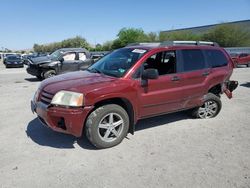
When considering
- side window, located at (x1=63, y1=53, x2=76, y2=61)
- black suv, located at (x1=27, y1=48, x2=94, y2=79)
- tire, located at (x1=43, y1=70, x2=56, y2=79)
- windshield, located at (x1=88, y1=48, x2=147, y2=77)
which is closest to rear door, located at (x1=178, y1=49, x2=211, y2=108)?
windshield, located at (x1=88, y1=48, x2=147, y2=77)

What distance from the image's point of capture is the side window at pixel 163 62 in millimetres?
5066

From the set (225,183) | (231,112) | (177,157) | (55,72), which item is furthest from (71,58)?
(225,183)

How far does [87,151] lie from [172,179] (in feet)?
5.00

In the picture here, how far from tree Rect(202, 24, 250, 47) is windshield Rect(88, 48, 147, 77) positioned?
151 feet

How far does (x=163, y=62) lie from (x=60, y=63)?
340 inches

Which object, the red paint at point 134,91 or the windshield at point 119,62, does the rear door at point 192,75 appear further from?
the windshield at point 119,62

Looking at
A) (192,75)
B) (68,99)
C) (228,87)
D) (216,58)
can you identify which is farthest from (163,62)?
(68,99)

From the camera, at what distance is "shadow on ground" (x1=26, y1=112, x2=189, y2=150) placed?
14.3ft

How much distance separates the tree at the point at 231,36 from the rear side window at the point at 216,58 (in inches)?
1744

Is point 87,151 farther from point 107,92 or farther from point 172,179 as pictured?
point 172,179

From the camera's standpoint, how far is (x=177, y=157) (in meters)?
3.92

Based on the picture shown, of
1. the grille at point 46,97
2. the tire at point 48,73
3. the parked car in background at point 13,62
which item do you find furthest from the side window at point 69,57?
the parked car in background at point 13,62

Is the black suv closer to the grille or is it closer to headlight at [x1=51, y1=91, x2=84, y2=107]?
the grille

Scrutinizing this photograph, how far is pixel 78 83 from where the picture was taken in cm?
417
